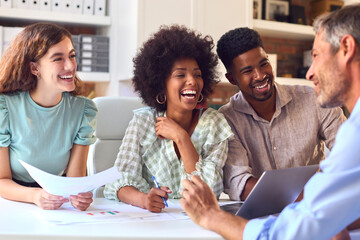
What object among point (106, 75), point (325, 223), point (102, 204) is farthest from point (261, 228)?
point (106, 75)

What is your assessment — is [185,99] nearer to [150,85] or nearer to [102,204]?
[150,85]

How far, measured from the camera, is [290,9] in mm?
4227

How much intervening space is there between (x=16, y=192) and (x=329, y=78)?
106 centimetres

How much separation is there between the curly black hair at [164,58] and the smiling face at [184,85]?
0.10ft

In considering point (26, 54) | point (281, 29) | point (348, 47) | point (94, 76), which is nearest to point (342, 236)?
point (348, 47)

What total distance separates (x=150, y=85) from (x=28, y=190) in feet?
2.14

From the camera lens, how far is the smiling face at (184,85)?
1.70 m

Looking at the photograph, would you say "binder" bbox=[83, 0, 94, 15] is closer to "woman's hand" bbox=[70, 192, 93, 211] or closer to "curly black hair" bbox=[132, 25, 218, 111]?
"curly black hair" bbox=[132, 25, 218, 111]

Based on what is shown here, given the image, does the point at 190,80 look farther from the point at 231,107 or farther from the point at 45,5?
the point at 45,5

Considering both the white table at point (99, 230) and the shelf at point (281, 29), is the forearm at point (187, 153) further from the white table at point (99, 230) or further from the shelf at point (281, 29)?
the shelf at point (281, 29)

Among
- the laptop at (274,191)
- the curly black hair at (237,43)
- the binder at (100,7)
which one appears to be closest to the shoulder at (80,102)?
the curly black hair at (237,43)

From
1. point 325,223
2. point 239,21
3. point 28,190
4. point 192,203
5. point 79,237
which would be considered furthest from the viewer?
point 239,21

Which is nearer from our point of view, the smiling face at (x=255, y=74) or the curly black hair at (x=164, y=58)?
the curly black hair at (x=164, y=58)

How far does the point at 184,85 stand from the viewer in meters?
1.71
